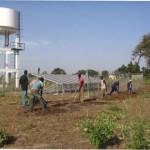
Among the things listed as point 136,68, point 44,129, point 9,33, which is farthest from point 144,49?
point 44,129

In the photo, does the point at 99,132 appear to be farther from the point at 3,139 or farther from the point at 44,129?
the point at 44,129

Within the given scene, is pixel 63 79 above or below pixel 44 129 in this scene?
above

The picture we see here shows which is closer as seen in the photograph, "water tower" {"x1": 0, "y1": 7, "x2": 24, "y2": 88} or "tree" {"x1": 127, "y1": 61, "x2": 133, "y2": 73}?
"water tower" {"x1": 0, "y1": 7, "x2": 24, "y2": 88}

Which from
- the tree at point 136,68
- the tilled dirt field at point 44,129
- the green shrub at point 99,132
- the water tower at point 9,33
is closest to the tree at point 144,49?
the tree at point 136,68

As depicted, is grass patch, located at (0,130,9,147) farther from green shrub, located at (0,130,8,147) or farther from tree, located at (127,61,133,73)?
tree, located at (127,61,133,73)

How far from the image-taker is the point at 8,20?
50.9 m

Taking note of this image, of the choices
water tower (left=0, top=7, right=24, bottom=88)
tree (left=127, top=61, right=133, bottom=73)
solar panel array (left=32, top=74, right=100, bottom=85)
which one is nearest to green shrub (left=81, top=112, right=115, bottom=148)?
solar panel array (left=32, top=74, right=100, bottom=85)

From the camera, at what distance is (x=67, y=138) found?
11.8 metres

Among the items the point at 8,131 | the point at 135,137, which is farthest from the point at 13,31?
the point at 135,137

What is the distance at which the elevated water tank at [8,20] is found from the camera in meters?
50.6

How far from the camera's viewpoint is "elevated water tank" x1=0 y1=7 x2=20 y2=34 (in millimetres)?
50562

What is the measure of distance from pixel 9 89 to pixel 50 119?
2391cm

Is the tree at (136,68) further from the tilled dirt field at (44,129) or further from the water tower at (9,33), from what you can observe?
the tilled dirt field at (44,129)

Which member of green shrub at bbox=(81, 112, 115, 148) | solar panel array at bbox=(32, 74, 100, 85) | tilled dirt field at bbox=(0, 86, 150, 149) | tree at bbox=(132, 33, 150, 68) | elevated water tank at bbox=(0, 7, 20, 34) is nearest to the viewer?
green shrub at bbox=(81, 112, 115, 148)
